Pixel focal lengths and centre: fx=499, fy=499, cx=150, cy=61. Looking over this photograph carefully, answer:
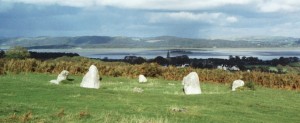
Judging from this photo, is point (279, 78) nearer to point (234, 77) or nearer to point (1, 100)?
point (234, 77)

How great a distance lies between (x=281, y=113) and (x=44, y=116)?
13.2 m

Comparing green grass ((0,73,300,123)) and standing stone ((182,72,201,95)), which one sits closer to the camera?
green grass ((0,73,300,123))

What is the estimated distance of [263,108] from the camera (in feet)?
94.3

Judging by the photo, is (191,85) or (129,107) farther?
(191,85)

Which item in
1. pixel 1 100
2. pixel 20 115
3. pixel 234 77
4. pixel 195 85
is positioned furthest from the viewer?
pixel 234 77

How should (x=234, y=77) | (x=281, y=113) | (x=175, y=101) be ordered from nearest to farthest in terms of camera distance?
(x=281, y=113)
(x=175, y=101)
(x=234, y=77)

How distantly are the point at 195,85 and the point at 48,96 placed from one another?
13.5 m

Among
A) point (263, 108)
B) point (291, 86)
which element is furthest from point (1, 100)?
point (291, 86)

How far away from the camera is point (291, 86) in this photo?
1905 inches

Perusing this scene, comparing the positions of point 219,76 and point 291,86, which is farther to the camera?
point 219,76

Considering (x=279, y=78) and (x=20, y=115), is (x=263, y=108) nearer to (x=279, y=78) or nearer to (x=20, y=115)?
(x=20, y=115)

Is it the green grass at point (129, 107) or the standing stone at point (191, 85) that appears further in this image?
the standing stone at point (191, 85)

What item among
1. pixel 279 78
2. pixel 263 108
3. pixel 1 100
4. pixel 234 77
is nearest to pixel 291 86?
pixel 279 78

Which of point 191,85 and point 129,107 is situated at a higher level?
point 191,85
